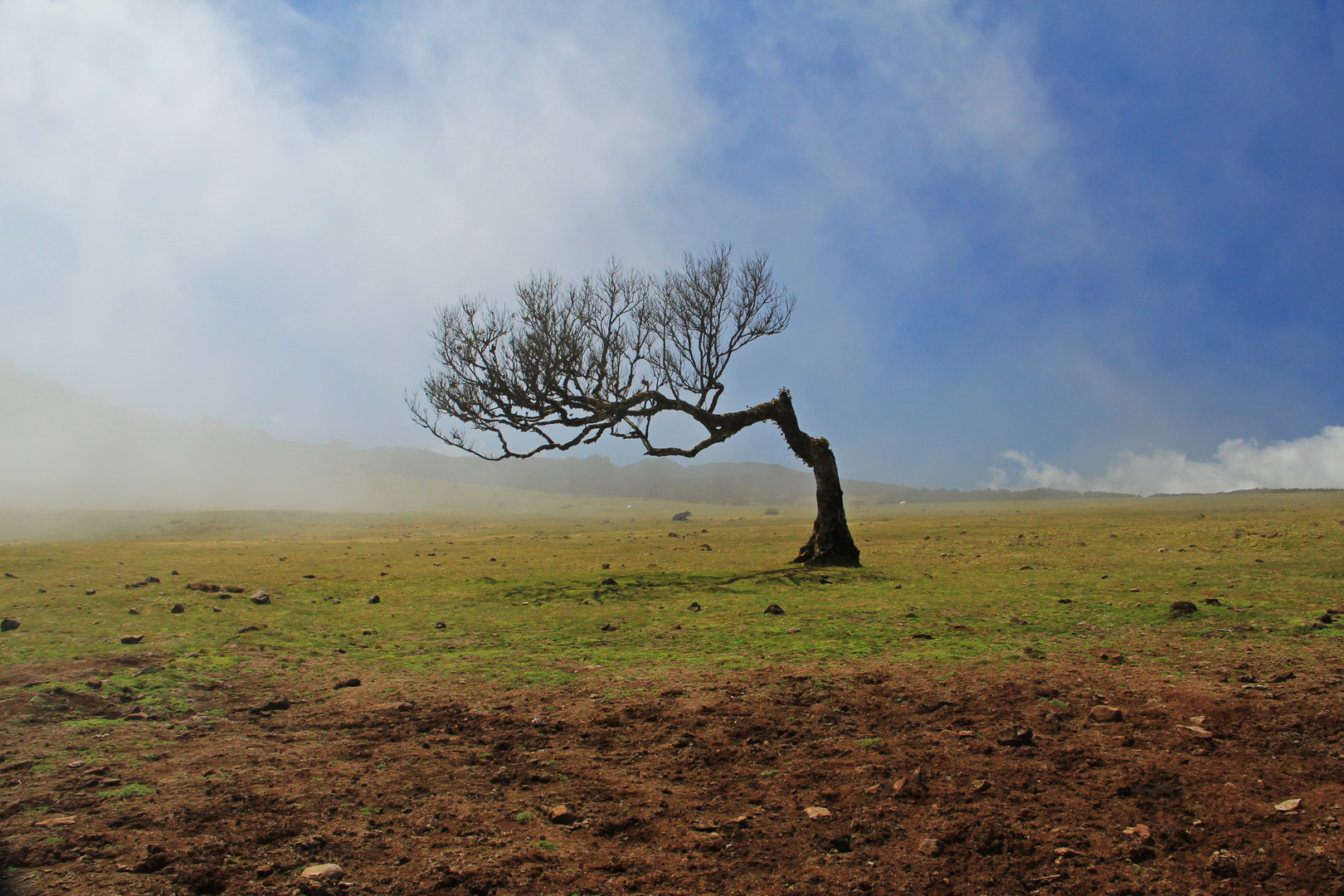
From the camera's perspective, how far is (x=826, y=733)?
508 centimetres

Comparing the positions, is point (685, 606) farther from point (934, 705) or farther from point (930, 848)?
point (930, 848)

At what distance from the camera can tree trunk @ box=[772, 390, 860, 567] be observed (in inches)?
664

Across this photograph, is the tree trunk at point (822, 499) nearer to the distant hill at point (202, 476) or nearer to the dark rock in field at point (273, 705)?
the dark rock in field at point (273, 705)

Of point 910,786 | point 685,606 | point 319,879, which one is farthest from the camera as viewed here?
point 685,606

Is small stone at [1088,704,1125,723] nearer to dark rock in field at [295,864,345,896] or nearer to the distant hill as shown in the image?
dark rock in field at [295,864,345,896]

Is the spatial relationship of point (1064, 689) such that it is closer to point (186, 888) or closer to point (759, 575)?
point (186, 888)

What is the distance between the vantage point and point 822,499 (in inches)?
693

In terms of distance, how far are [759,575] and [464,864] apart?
484 inches

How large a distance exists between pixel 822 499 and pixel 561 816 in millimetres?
14521

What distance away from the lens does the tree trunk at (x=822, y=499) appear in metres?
16.9

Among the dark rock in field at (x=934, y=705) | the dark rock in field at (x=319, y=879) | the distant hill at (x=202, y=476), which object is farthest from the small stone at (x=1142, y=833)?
the distant hill at (x=202, y=476)

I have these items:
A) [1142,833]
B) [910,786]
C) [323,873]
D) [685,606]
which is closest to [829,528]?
[685,606]

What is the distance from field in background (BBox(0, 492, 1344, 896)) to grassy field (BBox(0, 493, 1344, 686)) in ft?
0.33

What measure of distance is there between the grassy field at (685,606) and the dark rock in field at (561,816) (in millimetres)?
2704
